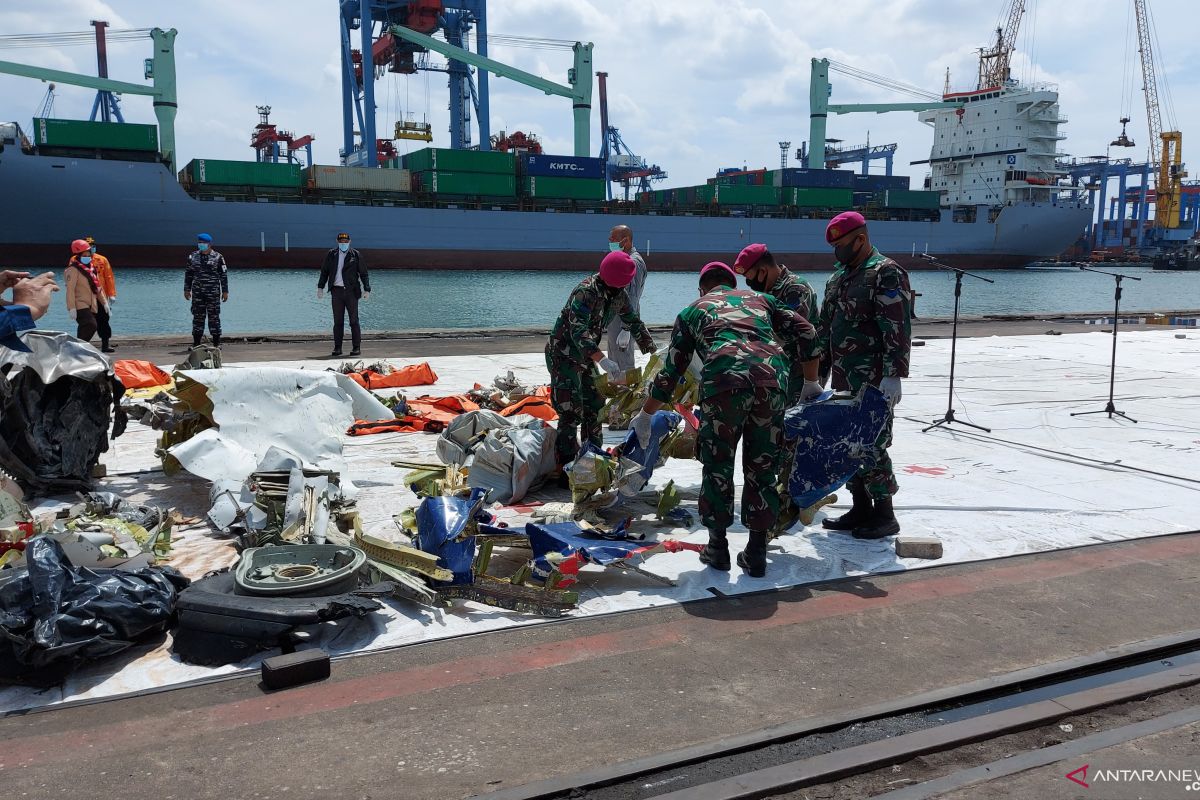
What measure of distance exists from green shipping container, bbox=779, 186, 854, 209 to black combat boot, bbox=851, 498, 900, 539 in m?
59.5

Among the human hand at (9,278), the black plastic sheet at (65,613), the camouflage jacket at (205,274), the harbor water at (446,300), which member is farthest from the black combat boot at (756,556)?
the harbor water at (446,300)

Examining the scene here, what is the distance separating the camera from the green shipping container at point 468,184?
52594 mm

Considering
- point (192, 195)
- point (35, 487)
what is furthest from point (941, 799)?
point (192, 195)

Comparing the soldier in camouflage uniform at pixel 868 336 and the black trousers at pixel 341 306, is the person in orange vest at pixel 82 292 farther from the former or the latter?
the soldier in camouflage uniform at pixel 868 336

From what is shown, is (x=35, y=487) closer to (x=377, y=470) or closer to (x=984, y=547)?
(x=377, y=470)

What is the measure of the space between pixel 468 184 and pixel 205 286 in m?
42.9

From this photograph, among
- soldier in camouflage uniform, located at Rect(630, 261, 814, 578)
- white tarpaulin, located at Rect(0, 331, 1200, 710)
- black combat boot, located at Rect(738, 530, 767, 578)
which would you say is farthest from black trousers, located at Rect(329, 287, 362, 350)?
black combat boot, located at Rect(738, 530, 767, 578)

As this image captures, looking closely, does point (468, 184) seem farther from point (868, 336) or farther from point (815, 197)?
point (868, 336)

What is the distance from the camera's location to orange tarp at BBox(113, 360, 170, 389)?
9.05m

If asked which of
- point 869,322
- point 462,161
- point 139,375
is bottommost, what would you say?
point 139,375

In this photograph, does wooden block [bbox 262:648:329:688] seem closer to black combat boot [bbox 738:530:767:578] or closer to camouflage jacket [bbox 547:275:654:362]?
black combat boot [bbox 738:530:767:578]

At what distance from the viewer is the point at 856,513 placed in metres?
4.94

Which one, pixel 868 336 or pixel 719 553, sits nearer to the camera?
pixel 719 553

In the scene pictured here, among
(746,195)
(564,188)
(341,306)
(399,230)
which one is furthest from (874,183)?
(341,306)
